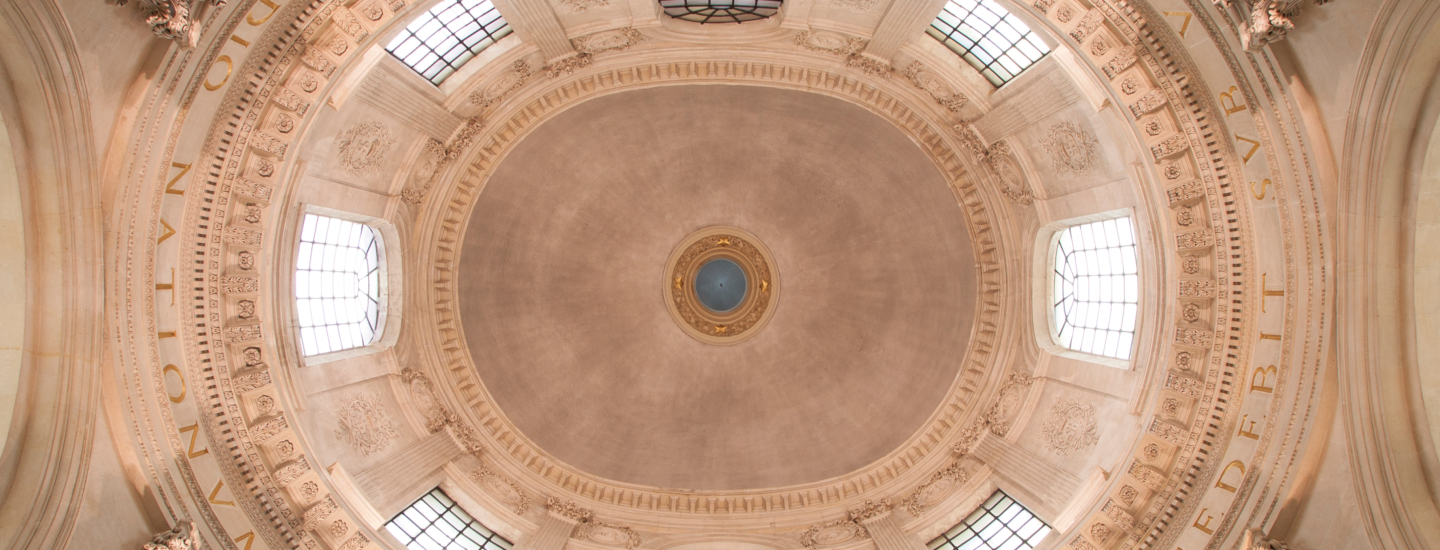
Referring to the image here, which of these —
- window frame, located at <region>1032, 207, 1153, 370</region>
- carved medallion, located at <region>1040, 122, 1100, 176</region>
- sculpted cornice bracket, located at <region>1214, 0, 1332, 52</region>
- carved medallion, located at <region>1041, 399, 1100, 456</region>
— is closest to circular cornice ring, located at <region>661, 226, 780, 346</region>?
window frame, located at <region>1032, 207, 1153, 370</region>

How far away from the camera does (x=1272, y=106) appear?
12.3 m

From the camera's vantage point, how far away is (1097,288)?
61.7 feet

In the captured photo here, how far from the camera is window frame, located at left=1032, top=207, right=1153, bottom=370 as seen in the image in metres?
16.4

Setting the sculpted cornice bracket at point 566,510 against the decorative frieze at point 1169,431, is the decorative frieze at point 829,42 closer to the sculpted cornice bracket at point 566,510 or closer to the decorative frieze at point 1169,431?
the decorative frieze at point 1169,431

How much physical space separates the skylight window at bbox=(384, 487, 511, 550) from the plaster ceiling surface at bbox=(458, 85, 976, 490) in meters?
3.32

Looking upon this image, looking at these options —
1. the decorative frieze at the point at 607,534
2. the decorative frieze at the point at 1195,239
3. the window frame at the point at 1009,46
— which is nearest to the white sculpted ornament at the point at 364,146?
the decorative frieze at the point at 607,534

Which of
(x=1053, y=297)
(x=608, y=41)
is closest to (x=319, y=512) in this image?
(x=608, y=41)

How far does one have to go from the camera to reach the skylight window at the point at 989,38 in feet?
53.8

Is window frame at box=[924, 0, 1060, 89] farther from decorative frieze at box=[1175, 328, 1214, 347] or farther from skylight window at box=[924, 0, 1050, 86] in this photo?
→ decorative frieze at box=[1175, 328, 1214, 347]

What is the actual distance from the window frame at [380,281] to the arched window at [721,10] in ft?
30.9

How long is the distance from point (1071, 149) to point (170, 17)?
17.5m

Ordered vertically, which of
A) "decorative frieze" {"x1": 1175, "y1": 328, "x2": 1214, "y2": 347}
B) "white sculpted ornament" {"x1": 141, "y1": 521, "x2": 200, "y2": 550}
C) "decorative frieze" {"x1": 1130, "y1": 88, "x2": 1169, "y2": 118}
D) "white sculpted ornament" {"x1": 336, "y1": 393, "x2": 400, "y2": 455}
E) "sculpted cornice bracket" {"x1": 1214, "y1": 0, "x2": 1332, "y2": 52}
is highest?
"sculpted cornice bracket" {"x1": 1214, "y1": 0, "x2": 1332, "y2": 52}

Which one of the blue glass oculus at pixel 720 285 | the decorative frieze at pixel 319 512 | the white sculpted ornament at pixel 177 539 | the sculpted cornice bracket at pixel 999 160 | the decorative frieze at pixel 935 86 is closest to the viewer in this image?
the white sculpted ornament at pixel 177 539

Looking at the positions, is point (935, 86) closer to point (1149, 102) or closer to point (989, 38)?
point (989, 38)
